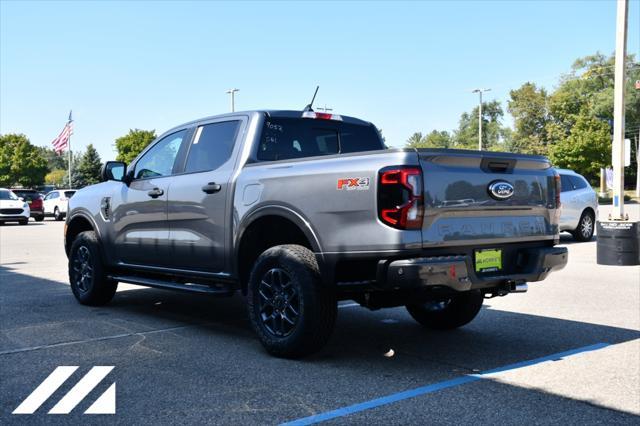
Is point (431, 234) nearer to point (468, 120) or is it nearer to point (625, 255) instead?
point (625, 255)

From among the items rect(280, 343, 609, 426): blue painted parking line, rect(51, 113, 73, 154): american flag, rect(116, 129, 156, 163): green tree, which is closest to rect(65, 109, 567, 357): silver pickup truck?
rect(280, 343, 609, 426): blue painted parking line

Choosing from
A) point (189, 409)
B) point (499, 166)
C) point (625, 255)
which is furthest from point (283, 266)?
point (625, 255)

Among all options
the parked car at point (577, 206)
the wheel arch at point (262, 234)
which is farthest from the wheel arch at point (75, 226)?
the parked car at point (577, 206)

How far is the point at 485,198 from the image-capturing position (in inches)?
190

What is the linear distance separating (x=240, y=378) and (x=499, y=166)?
2.47 metres

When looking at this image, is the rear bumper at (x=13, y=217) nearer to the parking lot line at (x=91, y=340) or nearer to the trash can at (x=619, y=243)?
the trash can at (x=619, y=243)

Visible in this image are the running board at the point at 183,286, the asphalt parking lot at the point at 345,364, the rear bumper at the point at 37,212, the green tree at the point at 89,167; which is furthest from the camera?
the green tree at the point at 89,167

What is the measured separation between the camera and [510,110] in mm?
80312

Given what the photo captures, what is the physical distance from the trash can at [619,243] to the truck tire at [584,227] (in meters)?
4.72

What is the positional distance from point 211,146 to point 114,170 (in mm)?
1594

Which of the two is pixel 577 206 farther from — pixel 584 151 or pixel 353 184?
pixel 584 151

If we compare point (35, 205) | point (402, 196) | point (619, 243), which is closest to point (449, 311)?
point (402, 196)

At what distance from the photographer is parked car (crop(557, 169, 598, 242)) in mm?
15773

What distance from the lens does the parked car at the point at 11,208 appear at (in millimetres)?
28703
